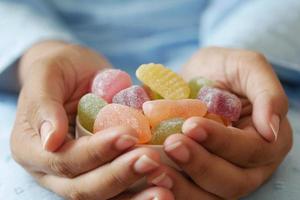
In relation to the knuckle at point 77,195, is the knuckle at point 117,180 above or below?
above

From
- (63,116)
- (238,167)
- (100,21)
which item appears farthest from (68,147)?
(100,21)

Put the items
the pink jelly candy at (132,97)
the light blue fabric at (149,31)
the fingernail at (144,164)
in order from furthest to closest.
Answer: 1. the light blue fabric at (149,31)
2. the pink jelly candy at (132,97)
3. the fingernail at (144,164)

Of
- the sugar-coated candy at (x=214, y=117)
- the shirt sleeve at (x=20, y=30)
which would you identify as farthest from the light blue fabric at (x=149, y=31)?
the sugar-coated candy at (x=214, y=117)

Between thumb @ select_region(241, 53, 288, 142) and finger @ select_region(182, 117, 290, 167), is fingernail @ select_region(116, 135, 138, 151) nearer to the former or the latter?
finger @ select_region(182, 117, 290, 167)

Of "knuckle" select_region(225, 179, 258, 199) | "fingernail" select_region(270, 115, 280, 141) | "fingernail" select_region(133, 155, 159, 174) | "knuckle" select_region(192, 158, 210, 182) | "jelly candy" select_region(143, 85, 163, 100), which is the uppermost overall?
"jelly candy" select_region(143, 85, 163, 100)

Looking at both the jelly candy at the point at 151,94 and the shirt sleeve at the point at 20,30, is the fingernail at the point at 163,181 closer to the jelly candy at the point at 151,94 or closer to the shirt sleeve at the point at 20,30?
the jelly candy at the point at 151,94

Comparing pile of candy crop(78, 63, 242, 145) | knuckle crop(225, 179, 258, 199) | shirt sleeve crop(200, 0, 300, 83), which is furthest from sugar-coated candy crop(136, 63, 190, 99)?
shirt sleeve crop(200, 0, 300, 83)

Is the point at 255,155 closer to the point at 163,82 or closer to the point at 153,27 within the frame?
the point at 163,82
